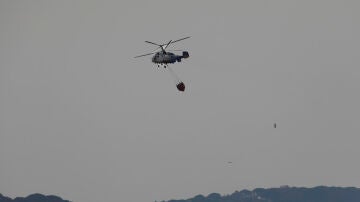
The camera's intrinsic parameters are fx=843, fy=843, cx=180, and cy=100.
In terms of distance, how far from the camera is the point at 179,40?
198625 millimetres

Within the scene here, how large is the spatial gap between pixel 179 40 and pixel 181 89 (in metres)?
11.6

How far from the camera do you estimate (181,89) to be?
19912 centimetres
